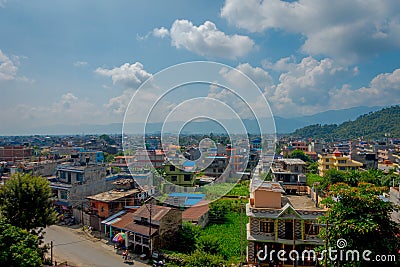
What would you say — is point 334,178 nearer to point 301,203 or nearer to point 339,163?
point 339,163

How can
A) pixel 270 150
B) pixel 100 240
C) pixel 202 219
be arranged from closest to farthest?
pixel 270 150 → pixel 100 240 → pixel 202 219

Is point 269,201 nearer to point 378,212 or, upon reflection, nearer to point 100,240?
point 378,212

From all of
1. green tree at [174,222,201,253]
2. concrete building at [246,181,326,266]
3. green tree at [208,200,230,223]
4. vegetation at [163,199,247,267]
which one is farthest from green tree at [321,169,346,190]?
concrete building at [246,181,326,266]

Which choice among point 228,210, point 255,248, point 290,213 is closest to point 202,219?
point 228,210

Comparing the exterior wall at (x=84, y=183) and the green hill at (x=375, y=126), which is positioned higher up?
the green hill at (x=375, y=126)

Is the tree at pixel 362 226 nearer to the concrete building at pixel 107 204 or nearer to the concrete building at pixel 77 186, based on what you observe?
the concrete building at pixel 107 204

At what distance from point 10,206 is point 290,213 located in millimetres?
8288

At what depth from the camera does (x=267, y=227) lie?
8094mm

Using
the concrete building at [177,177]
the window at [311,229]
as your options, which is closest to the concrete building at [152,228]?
the concrete building at [177,177]

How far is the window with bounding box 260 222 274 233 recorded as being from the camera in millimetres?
8070

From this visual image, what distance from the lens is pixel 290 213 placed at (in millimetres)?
7883

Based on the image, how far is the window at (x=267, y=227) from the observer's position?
8.07 m

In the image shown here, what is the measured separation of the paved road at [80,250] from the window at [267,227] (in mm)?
4072

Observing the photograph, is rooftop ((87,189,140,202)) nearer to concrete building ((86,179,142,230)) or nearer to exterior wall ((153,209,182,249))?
concrete building ((86,179,142,230))
